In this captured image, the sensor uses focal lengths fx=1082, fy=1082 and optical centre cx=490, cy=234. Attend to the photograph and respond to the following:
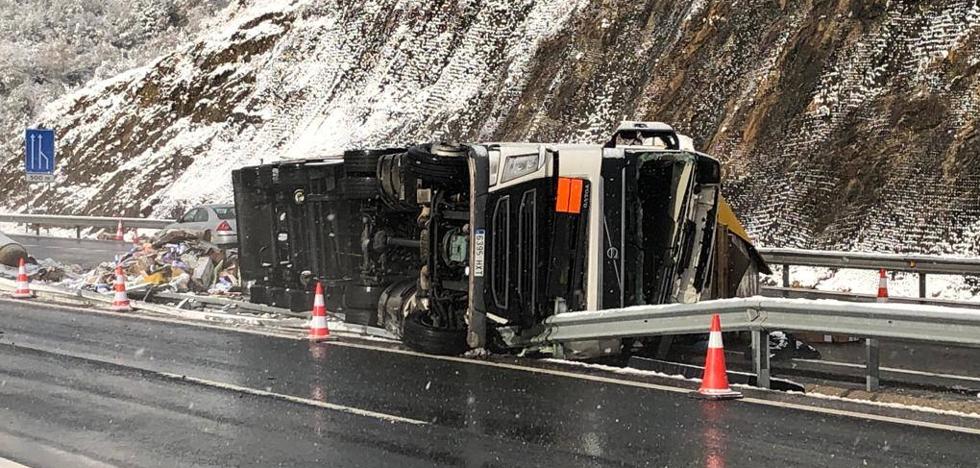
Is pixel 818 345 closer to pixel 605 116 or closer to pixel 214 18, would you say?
pixel 605 116

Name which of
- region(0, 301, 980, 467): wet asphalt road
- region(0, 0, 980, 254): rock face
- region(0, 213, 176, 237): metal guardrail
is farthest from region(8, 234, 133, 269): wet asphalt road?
region(0, 301, 980, 467): wet asphalt road

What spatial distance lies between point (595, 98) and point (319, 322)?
18043 mm

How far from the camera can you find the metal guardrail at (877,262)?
17688mm

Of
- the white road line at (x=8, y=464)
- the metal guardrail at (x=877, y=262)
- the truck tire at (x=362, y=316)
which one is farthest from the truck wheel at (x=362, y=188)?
the metal guardrail at (x=877, y=262)

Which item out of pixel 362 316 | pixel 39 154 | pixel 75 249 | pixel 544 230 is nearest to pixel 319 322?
pixel 362 316

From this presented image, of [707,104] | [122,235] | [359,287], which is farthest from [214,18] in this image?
[359,287]

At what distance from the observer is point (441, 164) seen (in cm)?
1070

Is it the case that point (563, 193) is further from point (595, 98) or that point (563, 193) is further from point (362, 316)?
point (595, 98)

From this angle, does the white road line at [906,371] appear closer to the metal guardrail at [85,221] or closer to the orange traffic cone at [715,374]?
the orange traffic cone at [715,374]

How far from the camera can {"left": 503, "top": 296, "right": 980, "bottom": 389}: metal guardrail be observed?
838 centimetres

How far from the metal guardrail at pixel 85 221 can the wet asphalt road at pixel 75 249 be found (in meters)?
0.58

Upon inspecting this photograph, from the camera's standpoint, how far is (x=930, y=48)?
23.4 meters

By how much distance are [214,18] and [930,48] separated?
3254 centimetres

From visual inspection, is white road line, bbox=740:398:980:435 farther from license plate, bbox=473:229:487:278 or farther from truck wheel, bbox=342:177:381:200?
truck wheel, bbox=342:177:381:200
